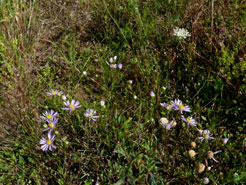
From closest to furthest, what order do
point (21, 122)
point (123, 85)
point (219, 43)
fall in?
1. point (21, 122)
2. point (219, 43)
3. point (123, 85)

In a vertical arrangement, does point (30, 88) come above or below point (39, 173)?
above

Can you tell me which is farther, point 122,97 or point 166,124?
point 122,97

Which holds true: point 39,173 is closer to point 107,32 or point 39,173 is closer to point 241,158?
point 241,158

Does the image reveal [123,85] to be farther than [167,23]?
No

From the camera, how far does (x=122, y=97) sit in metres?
2.10

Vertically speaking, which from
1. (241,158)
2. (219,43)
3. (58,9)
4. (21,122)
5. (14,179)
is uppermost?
(219,43)

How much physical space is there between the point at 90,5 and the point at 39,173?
77.1 inches

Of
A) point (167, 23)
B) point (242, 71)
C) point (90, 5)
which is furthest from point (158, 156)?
point (90, 5)

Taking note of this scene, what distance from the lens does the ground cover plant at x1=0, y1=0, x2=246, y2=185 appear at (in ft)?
5.24

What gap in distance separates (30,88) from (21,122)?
1.05 feet

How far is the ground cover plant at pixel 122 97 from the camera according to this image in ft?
5.24

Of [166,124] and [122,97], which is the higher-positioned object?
[166,124]

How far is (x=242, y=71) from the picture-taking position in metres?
1.91

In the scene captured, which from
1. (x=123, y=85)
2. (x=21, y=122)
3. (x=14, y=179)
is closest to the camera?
(x=14, y=179)
